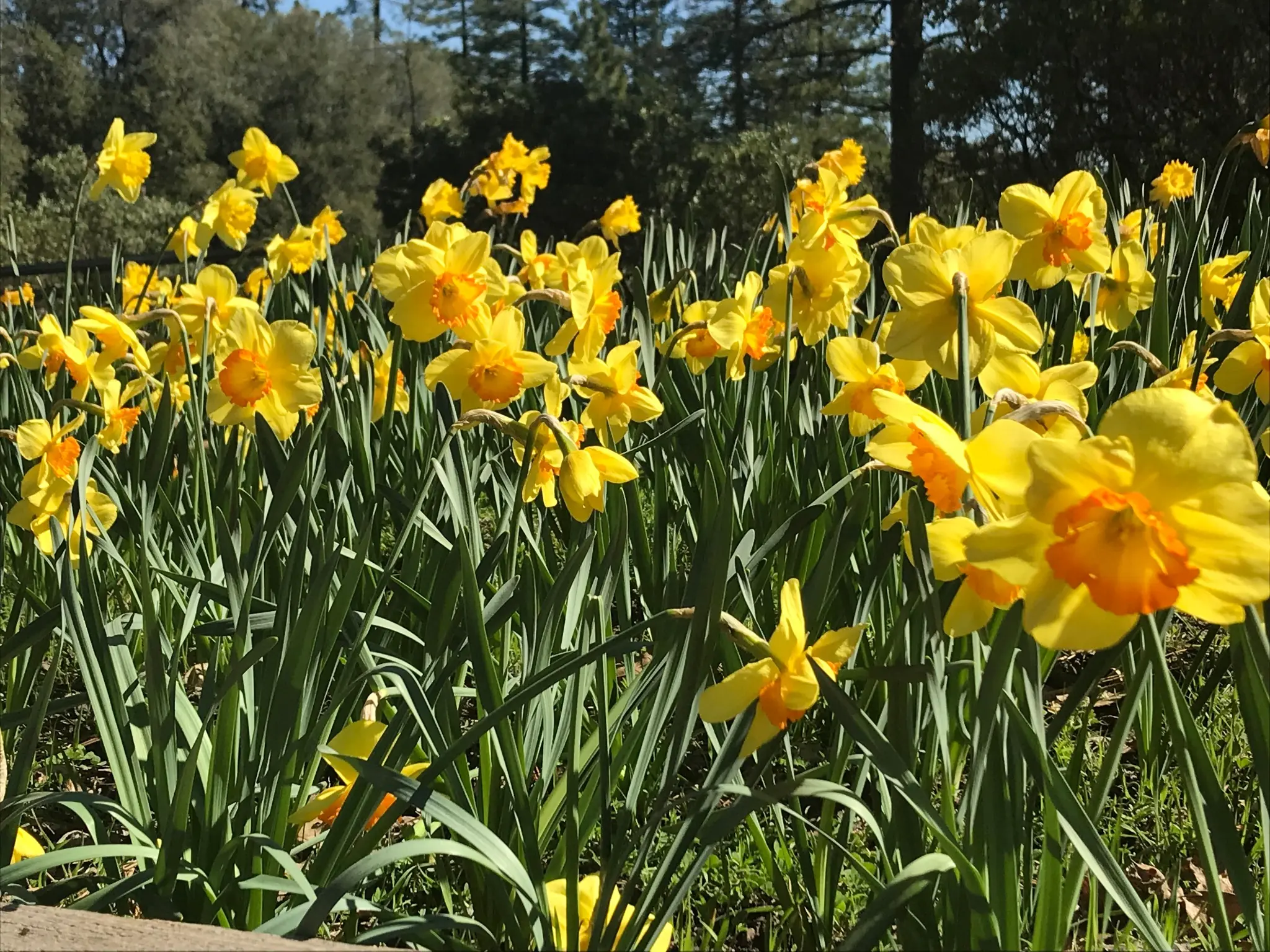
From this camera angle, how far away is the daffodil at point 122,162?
124 inches

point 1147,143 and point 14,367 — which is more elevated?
point 1147,143

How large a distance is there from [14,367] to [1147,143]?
10202mm

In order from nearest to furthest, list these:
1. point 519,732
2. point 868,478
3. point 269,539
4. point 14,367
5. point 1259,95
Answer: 1. point 519,732
2. point 868,478
3. point 269,539
4. point 14,367
5. point 1259,95

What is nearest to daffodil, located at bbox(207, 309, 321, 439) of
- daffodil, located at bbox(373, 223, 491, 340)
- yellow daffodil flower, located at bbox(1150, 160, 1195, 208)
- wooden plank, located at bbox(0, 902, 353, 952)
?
daffodil, located at bbox(373, 223, 491, 340)

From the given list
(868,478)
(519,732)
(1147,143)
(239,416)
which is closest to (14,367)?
(239,416)

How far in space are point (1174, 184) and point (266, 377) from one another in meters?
3.77

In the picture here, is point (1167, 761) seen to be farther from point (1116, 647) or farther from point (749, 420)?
point (749, 420)

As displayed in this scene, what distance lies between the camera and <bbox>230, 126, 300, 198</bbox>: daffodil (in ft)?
10.9

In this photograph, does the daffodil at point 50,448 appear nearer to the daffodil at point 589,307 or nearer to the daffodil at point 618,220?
the daffodil at point 589,307

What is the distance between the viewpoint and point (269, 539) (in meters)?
1.45

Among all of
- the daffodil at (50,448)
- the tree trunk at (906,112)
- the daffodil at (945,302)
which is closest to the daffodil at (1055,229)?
the daffodil at (945,302)

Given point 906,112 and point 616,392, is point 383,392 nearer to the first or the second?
point 616,392

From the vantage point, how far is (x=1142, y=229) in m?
3.30

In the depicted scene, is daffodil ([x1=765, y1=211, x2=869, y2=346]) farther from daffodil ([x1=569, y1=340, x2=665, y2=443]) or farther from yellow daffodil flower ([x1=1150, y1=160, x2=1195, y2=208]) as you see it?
yellow daffodil flower ([x1=1150, y1=160, x2=1195, y2=208])
